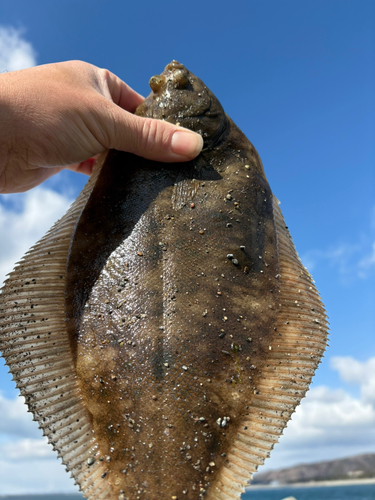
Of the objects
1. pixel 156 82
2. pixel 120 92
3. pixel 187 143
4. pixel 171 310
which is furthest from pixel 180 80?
pixel 171 310

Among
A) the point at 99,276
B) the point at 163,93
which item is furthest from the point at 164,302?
the point at 163,93

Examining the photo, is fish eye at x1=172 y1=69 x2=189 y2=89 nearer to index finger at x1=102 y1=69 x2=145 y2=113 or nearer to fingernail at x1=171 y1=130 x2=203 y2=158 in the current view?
fingernail at x1=171 y1=130 x2=203 y2=158

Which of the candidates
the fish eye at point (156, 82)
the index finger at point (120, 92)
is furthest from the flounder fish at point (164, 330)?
the index finger at point (120, 92)

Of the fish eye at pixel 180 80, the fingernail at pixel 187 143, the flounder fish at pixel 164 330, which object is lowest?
the flounder fish at pixel 164 330

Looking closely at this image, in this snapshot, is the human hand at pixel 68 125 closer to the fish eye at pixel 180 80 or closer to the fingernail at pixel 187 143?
the fingernail at pixel 187 143

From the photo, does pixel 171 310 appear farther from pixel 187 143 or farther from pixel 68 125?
pixel 68 125

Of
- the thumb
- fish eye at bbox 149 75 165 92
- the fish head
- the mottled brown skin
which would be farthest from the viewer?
fish eye at bbox 149 75 165 92

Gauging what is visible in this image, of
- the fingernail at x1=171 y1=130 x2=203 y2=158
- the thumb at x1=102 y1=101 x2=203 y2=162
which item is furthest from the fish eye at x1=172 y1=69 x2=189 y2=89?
the fingernail at x1=171 y1=130 x2=203 y2=158
